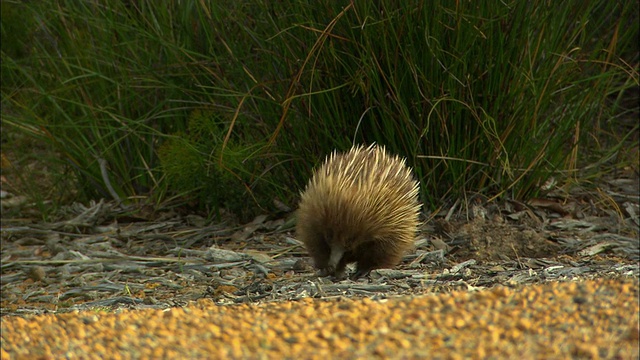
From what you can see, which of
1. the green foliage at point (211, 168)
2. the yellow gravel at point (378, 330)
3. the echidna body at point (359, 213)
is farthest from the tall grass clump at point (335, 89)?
the yellow gravel at point (378, 330)

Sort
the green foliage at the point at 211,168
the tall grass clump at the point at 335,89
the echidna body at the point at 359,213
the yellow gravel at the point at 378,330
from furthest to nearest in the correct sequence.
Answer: the green foliage at the point at 211,168 → the tall grass clump at the point at 335,89 → the echidna body at the point at 359,213 → the yellow gravel at the point at 378,330

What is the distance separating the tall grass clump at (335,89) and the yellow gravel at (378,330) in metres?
1.42

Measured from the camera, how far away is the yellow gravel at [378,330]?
2.11 metres

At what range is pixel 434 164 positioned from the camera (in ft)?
14.6

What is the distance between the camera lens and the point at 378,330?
7.32ft

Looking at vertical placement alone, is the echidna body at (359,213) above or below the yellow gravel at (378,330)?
below

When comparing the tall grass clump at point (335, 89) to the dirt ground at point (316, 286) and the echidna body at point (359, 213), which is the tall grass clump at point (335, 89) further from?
the echidna body at point (359, 213)

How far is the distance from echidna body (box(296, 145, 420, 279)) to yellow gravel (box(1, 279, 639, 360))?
3.22ft

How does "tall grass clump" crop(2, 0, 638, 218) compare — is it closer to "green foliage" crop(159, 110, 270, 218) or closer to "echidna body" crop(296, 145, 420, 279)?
"green foliage" crop(159, 110, 270, 218)

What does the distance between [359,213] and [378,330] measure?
1.43 metres

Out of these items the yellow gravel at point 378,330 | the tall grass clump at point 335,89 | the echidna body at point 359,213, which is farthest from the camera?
the tall grass clump at point 335,89

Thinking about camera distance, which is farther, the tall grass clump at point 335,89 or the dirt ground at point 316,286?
the tall grass clump at point 335,89

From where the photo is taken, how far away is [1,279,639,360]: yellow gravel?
211 centimetres

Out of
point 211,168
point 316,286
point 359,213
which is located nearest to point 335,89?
point 359,213
